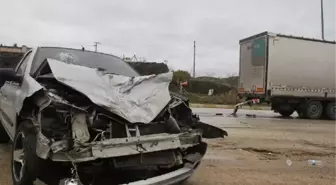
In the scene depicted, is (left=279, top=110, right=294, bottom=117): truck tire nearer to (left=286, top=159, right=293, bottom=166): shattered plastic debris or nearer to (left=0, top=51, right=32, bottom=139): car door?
(left=286, top=159, right=293, bottom=166): shattered plastic debris

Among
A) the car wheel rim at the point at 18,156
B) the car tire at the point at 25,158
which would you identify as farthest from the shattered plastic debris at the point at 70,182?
the car wheel rim at the point at 18,156

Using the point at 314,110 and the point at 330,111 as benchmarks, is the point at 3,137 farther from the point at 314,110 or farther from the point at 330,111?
the point at 330,111

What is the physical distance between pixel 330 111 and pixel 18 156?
58.1 feet

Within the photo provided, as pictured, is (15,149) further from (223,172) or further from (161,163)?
(223,172)

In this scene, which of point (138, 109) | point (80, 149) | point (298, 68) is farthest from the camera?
point (298, 68)

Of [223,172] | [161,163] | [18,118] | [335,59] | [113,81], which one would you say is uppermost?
[335,59]

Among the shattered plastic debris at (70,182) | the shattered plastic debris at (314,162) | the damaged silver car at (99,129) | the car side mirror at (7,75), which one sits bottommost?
the shattered plastic debris at (314,162)

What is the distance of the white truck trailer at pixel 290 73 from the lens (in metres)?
17.5

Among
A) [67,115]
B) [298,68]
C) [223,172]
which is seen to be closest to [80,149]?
[67,115]

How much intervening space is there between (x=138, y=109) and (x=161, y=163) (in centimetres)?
60

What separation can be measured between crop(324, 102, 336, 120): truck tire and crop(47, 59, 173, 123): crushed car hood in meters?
16.2

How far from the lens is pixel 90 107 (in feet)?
12.2

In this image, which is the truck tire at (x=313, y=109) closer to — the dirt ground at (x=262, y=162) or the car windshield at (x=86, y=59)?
the dirt ground at (x=262, y=162)

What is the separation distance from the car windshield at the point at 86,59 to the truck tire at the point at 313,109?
14514 millimetres
